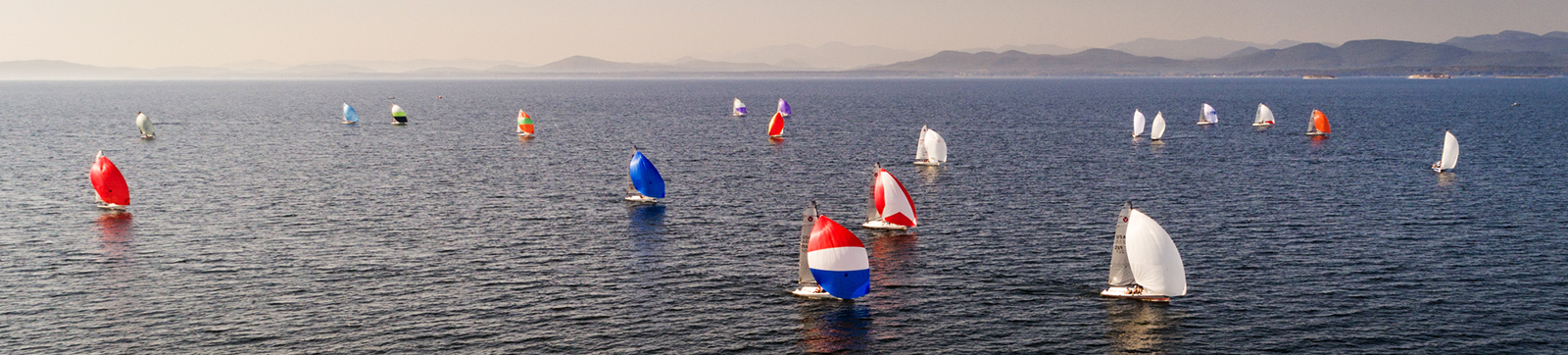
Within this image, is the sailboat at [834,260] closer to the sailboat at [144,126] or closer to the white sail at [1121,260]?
the white sail at [1121,260]

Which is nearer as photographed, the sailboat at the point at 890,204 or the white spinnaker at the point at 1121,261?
the white spinnaker at the point at 1121,261

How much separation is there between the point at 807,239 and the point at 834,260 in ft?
6.37

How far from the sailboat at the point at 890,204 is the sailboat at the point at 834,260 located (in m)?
16.5

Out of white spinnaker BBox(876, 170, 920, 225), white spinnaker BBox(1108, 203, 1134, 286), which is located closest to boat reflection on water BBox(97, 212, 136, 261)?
white spinnaker BBox(876, 170, 920, 225)

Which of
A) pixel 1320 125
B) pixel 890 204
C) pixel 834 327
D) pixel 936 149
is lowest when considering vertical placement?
pixel 834 327

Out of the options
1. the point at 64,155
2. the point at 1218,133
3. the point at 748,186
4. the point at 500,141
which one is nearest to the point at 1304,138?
the point at 1218,133

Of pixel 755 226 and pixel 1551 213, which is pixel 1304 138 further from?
pixel 755 226

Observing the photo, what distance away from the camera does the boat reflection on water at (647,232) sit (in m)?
60.9

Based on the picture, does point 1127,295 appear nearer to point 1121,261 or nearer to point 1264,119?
point 1121,261

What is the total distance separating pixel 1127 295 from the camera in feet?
168

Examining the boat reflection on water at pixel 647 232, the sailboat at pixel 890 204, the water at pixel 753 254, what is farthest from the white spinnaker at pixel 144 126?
the sailboat at pixel 890 204

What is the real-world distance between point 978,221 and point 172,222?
5234 cm

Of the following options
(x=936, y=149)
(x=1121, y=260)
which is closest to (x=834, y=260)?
(x=1121, y=260)

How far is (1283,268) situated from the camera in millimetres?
57438
